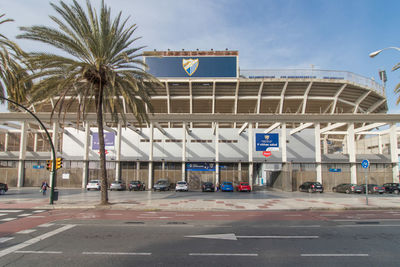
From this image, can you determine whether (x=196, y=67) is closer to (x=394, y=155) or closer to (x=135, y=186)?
(x=135, y=186)

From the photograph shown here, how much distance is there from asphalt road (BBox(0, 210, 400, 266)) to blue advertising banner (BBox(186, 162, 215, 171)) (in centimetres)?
2449

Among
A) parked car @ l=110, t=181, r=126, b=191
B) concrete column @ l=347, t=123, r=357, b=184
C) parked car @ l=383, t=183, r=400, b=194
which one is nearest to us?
parked car @ l=383, t=183, r=400, b=194

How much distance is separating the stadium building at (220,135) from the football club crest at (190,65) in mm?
150

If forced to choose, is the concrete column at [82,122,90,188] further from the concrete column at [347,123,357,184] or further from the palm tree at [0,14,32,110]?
the concrete column at [347,123,357,184]

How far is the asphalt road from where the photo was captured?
252 inches

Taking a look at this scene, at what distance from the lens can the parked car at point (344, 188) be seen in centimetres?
3002

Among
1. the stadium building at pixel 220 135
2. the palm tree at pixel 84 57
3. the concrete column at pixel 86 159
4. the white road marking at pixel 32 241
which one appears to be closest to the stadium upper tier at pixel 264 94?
the stadium building at pixel 220 135

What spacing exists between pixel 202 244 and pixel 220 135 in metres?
29.5

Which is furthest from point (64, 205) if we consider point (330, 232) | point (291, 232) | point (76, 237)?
point (330, 232)

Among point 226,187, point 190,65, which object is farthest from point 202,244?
point 190,65

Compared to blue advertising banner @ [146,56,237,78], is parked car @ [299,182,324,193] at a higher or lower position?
lower

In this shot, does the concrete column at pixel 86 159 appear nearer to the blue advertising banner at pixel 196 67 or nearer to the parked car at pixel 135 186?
the parked car at pixel 135 186

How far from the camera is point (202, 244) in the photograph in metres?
7.98

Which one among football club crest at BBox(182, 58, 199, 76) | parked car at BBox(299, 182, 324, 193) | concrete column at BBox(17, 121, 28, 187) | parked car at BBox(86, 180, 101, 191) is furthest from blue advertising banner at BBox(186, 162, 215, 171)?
concrete column at BBox(17, 121, 28, 187)
